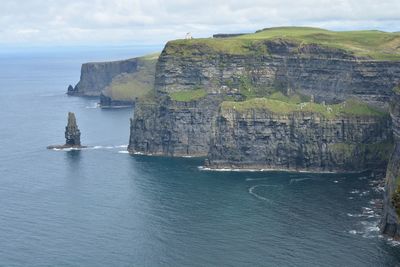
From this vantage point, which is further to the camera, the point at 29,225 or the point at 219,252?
the point at 29,225

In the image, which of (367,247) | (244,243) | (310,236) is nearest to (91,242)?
(244,243)

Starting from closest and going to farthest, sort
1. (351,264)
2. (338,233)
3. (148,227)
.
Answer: (351,264) → (338,233) → (148,227)

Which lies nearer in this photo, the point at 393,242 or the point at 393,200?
the point at 393,200

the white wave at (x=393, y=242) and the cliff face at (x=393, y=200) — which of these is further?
the white wave at (x=393, y=242)

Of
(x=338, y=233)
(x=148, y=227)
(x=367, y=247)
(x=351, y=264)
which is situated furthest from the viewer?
(x=148, y=227)

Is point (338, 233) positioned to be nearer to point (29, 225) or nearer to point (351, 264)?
point (351, 264)

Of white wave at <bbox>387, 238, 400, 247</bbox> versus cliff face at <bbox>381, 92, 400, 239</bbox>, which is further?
white wave at <bbox>387, 238, 400, 247</bbox>

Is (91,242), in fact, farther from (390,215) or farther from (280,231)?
(390,215)

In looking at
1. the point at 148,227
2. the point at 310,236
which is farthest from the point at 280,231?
the point at 148,227

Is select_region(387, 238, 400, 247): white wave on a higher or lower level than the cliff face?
lower

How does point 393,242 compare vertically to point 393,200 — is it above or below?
below

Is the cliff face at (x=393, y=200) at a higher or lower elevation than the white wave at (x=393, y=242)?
higher
